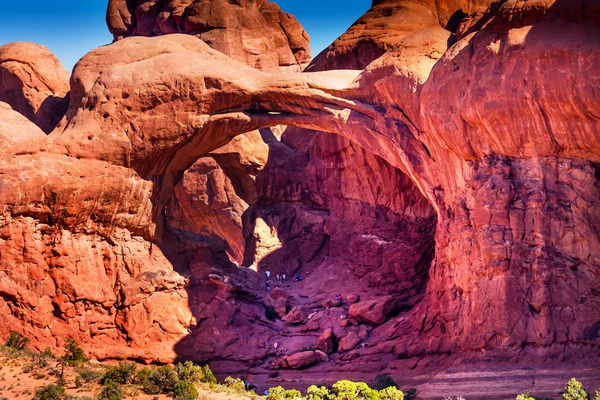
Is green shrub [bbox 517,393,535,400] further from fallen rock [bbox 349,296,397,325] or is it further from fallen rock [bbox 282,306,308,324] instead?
fallen rock [bbox 282,306,308,324]

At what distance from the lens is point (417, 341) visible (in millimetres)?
22312

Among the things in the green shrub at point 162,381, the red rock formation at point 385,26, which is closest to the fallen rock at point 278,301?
the red rock formation at point 385,26

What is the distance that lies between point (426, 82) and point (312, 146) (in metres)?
12.0

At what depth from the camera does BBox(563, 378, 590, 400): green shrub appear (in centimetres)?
1533

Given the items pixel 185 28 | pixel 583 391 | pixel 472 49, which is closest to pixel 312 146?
pixel 185 28

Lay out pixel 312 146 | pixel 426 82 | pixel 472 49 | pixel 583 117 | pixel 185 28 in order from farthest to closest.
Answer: pixel 185 28 < pixel 312 146 < pixel 426 82 < pixel 472 49 < pixel 583 117

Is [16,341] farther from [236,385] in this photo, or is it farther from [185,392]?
[185,392]

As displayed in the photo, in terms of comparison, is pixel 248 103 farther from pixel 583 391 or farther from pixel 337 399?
pixel 583 391

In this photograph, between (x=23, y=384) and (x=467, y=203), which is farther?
(x=467, y=203)

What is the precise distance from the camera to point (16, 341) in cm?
2142

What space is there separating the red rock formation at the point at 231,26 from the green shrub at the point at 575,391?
85.4 ft

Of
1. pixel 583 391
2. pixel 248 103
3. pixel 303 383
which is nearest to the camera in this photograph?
pixel 583 391

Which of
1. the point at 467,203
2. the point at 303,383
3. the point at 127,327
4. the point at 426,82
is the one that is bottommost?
the point at 303,383

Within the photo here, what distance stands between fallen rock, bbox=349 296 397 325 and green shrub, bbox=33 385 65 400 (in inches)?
437
